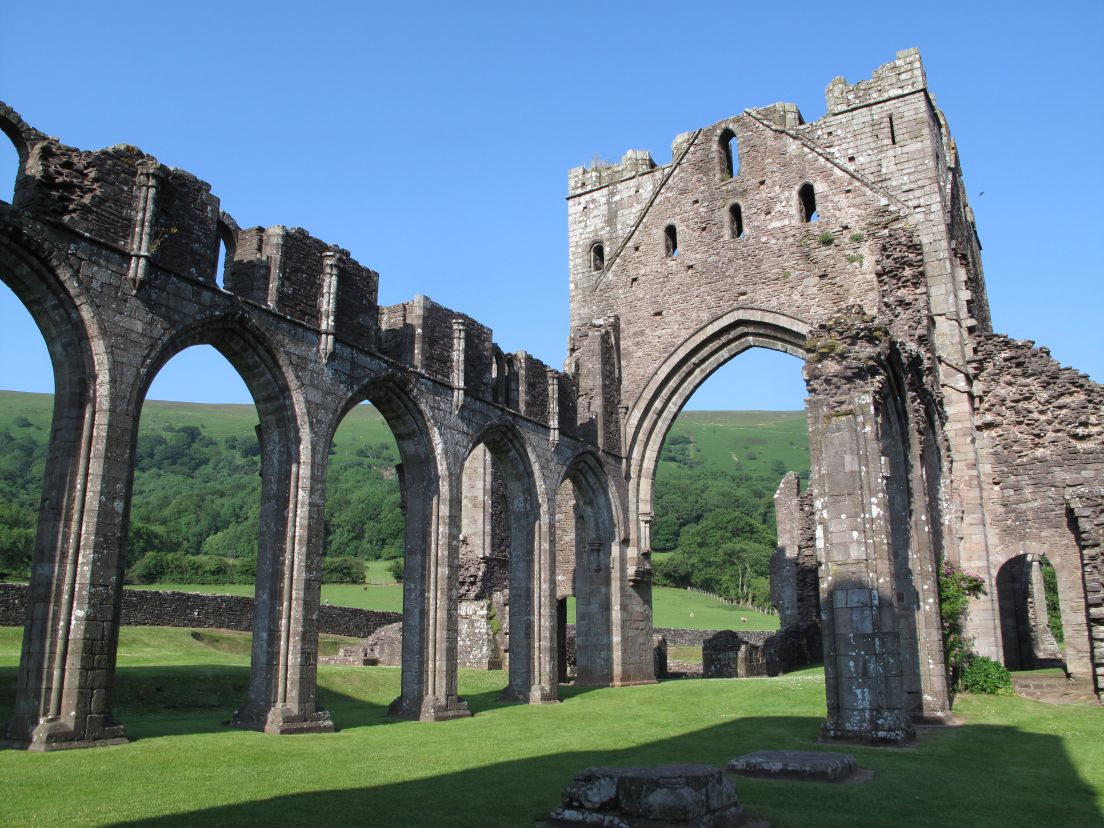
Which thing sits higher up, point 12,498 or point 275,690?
point 12,498

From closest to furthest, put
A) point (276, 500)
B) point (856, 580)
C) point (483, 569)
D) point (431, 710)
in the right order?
point (856, 580) → point (276, 500) → point (431, 710) → point (483, 569)

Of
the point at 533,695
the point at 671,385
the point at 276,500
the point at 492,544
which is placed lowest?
the point at 533,695

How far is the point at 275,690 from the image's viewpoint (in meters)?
10.4

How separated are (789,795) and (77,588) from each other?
662cm

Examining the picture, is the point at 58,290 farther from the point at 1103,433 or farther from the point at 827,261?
the point at 1103,433

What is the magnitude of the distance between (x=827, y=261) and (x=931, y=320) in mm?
2394

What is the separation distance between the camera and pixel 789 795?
20.4 ft

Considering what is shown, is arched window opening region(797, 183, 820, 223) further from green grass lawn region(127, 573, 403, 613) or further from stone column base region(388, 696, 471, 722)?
green grass lawn region(127, 573, 403, 613)

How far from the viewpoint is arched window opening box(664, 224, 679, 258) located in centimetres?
2075

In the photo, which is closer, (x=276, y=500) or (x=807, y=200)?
(x=276, y=500)

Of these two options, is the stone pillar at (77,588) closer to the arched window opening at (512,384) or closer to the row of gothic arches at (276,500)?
the row of gothic arches at (276,500)

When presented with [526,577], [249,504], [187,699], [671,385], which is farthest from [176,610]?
[249,504]

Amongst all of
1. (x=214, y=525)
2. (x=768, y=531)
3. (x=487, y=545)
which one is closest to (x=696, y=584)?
(x=768, y=531)

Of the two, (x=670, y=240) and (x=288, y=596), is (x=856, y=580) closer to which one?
(x=288, y=596)
